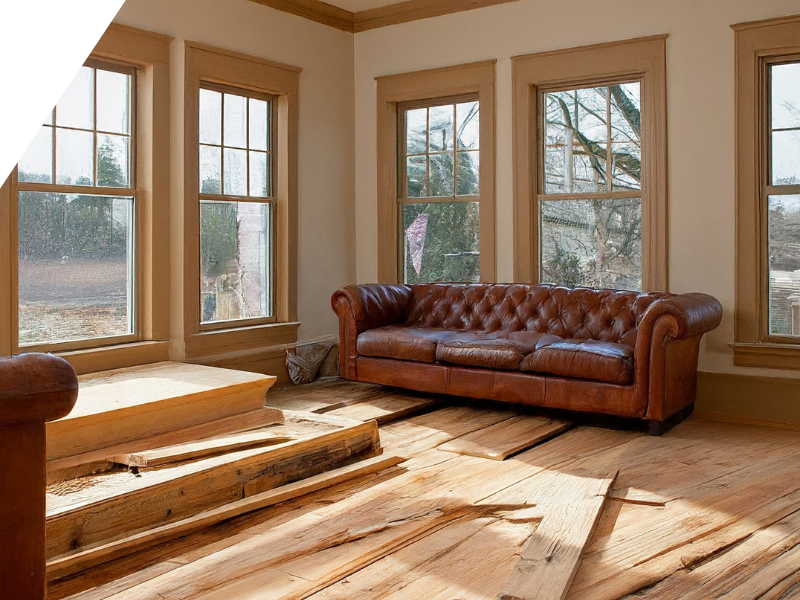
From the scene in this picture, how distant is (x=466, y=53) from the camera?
21.4 ft

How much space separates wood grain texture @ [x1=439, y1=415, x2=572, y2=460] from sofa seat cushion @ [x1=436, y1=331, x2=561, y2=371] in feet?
1.25

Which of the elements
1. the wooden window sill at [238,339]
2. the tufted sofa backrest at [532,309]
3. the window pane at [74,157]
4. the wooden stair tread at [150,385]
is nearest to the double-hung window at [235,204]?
the wooden window sill at [238,339]

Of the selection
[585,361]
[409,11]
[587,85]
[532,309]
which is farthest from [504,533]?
[409,11]

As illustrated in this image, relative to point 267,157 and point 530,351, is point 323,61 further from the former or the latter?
point 530,351

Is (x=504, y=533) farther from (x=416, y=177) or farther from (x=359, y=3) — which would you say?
(x=359, y=3)

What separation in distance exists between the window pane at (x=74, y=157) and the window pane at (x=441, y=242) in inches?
110

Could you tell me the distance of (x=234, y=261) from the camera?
245 inches

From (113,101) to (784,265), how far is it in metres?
4.66

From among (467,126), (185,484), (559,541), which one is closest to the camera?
(559,541)

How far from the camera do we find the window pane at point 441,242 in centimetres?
662

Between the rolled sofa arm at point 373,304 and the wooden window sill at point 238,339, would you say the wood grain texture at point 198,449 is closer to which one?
the wooden window sill at point 238,339

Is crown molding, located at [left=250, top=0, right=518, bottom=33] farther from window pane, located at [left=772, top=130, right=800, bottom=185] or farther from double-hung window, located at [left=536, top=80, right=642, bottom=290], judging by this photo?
window pane, located at [left=772, top=130, right=800, bottom=185]

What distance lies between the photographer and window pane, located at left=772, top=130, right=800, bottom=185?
205 inches

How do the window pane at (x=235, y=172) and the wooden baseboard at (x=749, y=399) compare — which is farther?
the window pane at (x=235, y=172)
